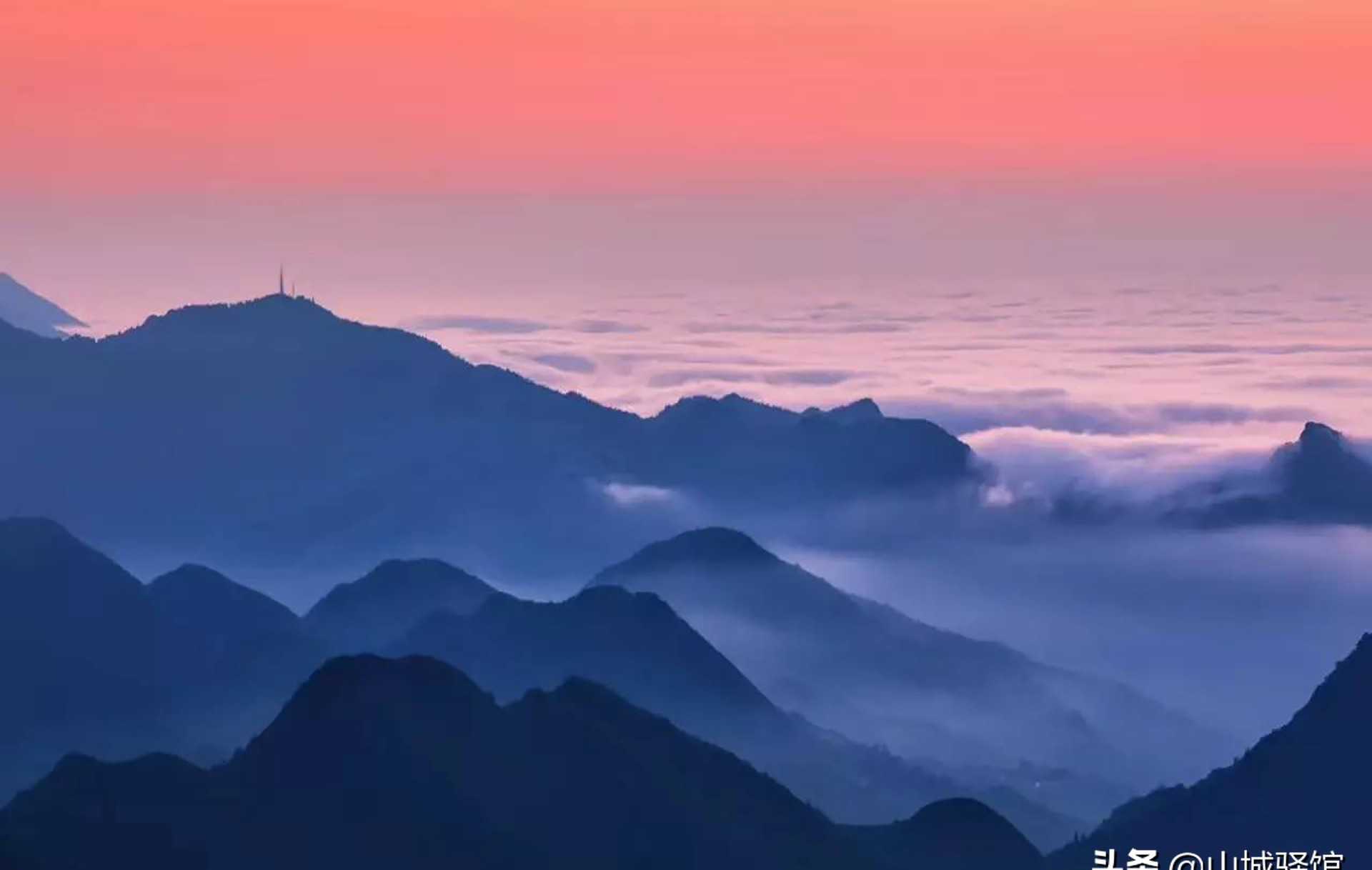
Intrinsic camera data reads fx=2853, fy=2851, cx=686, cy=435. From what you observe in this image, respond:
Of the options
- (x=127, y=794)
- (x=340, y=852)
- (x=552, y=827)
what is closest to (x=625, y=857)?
(x=552, y=827)

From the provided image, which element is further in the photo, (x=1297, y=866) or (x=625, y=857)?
(x=625, y=857)

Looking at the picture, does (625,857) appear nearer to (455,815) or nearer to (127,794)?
(455,815)

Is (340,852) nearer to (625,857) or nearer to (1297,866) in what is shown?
(625,857)

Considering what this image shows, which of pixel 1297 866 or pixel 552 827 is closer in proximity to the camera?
pixel 1297 866

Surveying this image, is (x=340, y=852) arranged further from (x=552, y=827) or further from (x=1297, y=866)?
(x=1297, y=866)

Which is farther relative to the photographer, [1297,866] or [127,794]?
[127,794]

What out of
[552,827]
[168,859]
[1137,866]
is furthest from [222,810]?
[1137,866]

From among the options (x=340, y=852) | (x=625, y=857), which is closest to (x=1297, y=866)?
(x=625, y=857)
